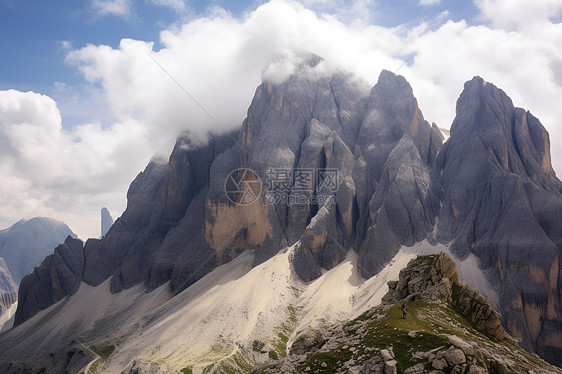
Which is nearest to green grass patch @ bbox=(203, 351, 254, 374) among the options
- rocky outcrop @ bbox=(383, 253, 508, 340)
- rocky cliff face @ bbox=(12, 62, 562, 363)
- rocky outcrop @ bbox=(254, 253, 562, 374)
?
rocky cliff face @ bbox=(12, 62, 562, 363)

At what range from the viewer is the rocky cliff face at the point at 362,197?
99875mm

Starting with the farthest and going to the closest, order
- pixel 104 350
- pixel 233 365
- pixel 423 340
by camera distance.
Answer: pixel 104 350
pixel 233 365
pixel 423 340

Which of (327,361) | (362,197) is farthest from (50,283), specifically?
(327,361)

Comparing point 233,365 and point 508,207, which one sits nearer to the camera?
point 233,365

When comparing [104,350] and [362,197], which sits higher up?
[362,197]

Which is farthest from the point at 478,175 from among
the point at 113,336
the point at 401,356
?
the point at 113,336

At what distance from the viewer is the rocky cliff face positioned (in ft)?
328

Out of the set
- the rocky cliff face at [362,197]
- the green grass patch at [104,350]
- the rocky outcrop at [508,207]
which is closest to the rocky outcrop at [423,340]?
the rocky outcrop at [508,207]

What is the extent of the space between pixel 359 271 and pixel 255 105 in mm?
83958

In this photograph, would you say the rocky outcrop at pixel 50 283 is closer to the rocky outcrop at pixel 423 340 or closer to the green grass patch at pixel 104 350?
the green grass patch at pixel 104 350

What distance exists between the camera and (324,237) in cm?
12444

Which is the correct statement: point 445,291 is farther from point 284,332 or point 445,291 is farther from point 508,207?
point 508,207

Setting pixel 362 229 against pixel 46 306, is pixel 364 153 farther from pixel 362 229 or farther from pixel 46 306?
pixel 46 306

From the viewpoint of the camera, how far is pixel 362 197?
133 meters
